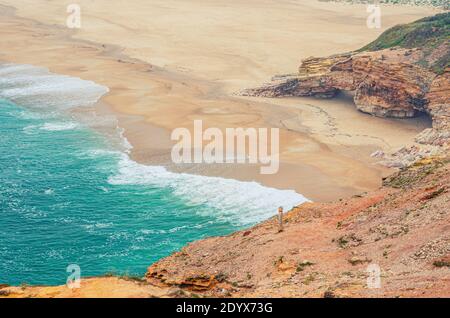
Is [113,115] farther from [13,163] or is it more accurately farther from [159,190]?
[159,190]

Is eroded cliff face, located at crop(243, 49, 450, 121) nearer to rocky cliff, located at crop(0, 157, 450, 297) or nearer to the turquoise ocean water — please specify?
the turquoise ocean water

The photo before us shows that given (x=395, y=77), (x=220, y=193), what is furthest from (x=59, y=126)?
(x=395, y=77)

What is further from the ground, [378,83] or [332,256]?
[378,83]

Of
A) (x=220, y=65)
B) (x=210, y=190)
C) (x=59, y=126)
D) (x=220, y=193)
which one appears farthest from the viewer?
(x=220, y=65)

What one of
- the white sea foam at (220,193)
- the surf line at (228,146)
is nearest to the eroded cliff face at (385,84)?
the surf line at (228,146)

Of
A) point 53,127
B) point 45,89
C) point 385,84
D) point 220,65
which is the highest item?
point 385,84

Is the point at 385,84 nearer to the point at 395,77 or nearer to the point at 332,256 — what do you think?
the point at 395,77
